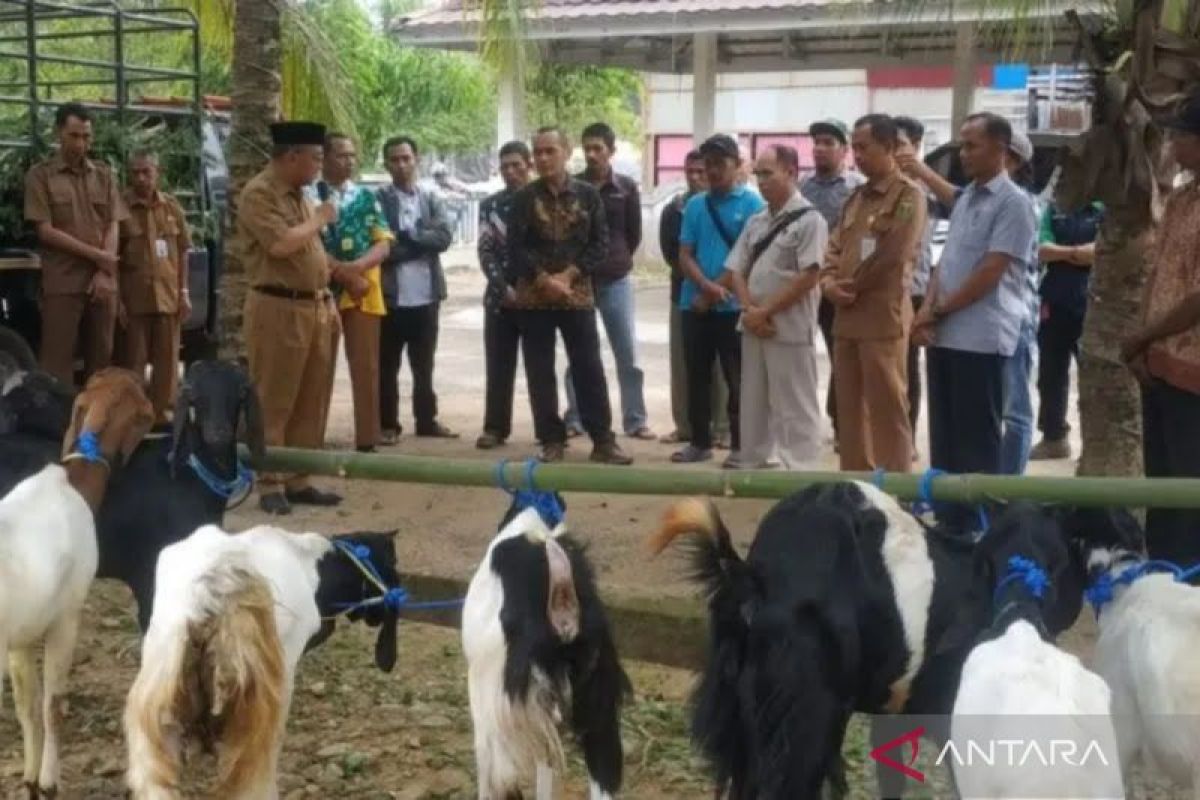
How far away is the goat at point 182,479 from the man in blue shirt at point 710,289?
15.7 feet

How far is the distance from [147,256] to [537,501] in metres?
6.77

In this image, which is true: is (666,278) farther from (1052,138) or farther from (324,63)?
(324,63)

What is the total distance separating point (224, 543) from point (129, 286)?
22.0 ft

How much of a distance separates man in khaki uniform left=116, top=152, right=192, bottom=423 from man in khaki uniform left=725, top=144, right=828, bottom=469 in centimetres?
382

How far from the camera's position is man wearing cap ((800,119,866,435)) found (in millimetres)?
9305

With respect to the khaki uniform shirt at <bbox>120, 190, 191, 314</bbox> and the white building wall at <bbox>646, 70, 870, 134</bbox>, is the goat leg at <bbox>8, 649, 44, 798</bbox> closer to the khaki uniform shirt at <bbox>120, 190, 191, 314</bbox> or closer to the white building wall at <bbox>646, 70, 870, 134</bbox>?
the khaki uniform shirt at <bbox>120, 190, 191, 314</bbox>

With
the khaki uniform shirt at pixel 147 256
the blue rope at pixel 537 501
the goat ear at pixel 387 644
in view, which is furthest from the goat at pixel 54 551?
the khaki uniform shirt at pixel 147 256

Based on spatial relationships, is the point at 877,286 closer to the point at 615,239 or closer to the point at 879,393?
the point at 879,393

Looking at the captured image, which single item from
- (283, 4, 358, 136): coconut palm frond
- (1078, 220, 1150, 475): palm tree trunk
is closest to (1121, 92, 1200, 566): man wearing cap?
(1078, 220, 1150, 475): palm tree trunk

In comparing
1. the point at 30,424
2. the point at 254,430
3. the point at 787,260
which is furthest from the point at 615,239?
the point at 254,430

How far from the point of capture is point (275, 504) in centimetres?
855

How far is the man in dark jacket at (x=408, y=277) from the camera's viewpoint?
10.4 meters

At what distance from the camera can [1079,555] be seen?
3973mm

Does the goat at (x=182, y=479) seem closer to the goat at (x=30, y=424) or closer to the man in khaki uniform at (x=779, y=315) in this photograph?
the goat at (x=30, y=424)
